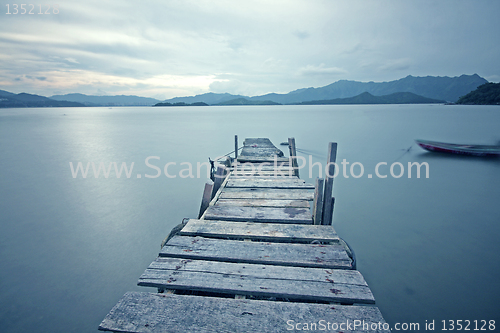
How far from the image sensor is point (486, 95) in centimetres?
12700

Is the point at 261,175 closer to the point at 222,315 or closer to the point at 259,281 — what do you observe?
the point at 259,281

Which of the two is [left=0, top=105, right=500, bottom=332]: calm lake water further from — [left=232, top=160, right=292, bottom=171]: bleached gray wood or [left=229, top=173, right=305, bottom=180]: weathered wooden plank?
[left=232, top=160, right=292, bottom=171]: bleached gray wood

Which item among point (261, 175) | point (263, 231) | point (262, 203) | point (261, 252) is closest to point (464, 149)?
point (261, 175)

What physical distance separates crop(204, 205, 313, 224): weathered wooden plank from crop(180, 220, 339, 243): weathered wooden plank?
0.75 feet

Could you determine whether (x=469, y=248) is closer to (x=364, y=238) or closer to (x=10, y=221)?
(x=364, y=238)

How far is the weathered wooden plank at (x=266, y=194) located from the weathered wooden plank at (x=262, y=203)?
0.20 meters

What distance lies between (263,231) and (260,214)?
0.73 m

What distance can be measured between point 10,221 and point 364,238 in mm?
12884

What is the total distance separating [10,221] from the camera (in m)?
8.93

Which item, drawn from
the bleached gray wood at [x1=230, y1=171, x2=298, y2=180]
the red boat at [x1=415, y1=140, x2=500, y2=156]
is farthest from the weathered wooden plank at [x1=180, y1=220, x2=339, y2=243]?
the red boat at [x1=415, y1=140, x2=500, y2=156]

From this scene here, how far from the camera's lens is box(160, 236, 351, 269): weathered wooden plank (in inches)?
138

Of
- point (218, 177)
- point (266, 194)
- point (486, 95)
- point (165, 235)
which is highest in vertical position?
point (486, 95)

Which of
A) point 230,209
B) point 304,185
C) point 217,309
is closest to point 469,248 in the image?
point 304,185

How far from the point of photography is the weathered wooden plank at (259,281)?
289 cm
